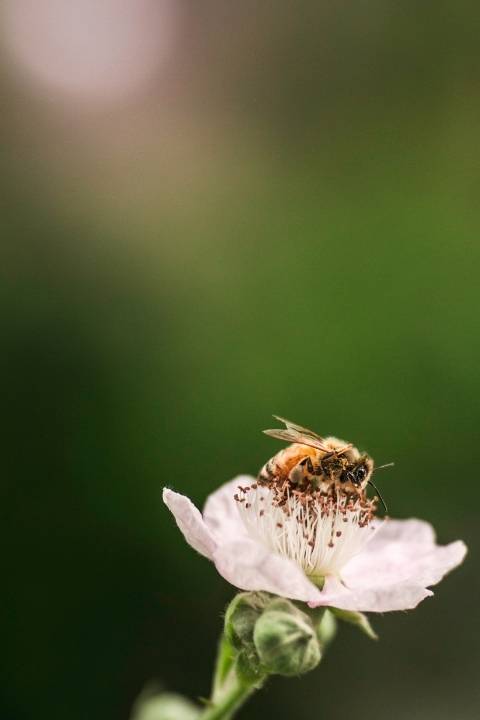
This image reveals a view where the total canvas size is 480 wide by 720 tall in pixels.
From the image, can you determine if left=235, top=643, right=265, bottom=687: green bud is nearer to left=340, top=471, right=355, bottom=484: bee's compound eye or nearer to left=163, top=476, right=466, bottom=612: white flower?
left=163, top=476, right=466, bottom=612: white flower

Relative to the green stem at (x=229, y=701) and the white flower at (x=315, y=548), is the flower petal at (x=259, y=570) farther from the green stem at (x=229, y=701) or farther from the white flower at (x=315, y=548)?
the green stem at (x=229, y=701)

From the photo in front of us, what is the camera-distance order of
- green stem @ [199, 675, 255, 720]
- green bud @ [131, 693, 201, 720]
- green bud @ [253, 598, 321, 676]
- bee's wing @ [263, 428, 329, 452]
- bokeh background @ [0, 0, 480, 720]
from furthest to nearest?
bokeh background @ [0, 0, 480, 720]
green bud @ [131, 693, 201, 720]
bee's wing @ [263, 428, 329, 452]
green stem @ [199, 675, 255, 720]
green bud @ [253, 598, 321, 676]

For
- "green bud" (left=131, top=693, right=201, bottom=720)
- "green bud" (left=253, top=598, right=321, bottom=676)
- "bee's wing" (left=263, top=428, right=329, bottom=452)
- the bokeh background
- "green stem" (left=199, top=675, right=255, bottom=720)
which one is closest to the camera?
"green bud" (left=253, top=598, right=321, bottom=676)

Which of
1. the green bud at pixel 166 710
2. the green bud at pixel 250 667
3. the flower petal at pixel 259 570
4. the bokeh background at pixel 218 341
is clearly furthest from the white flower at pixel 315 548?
the bokeh background at pixel 218 341

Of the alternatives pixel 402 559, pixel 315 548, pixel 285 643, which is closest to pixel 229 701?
pixel 285 643

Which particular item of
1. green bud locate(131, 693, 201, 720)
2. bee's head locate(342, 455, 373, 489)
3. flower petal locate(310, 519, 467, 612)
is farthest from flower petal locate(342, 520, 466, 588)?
green bud locate(131, 693, 201, 720)

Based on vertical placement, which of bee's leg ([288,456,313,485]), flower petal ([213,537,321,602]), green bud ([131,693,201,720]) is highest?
bee's leg ([288,456,313,485])

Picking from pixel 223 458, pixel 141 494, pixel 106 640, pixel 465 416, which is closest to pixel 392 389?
pixel 465 416

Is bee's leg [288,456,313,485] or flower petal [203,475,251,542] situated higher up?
bee's leg [288,456,313,485]

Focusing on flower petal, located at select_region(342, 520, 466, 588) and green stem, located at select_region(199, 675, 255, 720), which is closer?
green stem, located at select_region(199, 675, 255, 720)
